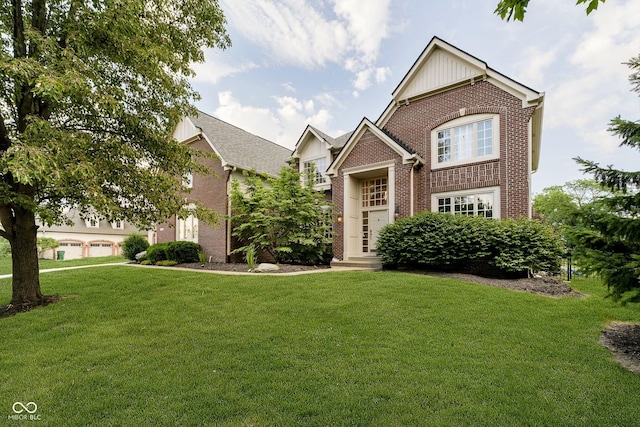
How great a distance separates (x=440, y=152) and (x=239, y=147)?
10578 millimetres

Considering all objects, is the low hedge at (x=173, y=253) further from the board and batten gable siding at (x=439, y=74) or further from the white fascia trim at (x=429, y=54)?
the board and batten gable siding at (x=439, y=74)

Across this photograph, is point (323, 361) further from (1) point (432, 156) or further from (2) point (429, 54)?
(2) point (429, 54)

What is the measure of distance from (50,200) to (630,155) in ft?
35.1

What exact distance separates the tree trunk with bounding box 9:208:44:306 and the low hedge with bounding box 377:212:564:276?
930 cm

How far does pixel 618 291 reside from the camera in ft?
11.8

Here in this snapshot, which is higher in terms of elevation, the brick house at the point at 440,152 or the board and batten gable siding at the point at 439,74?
the board and batten gable siding at the point at 439,74

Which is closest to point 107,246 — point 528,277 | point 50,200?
point 50,200

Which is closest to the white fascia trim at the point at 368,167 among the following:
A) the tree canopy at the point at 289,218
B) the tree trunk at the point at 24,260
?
the tree canopy at the point at 289,218

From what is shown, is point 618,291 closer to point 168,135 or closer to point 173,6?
point 168,135

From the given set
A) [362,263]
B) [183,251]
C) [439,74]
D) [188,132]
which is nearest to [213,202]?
[183,251]

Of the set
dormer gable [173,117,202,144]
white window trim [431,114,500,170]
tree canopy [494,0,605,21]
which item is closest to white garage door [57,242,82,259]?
dormer gable [173,117,202,144]

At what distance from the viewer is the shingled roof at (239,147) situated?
595 inches

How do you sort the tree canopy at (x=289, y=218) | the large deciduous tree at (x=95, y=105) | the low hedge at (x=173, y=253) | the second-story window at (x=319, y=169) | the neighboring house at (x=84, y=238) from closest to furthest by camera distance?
the large deciduous tree at (x=95, y=105) < the tree canopy at (x=289, y=218) < the low hedge at (x=173, y=253) < the second-story window at (x=319, y=169) < the neighboring house at (x=84, y=238)

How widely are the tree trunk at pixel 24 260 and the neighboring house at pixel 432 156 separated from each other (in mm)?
4665
